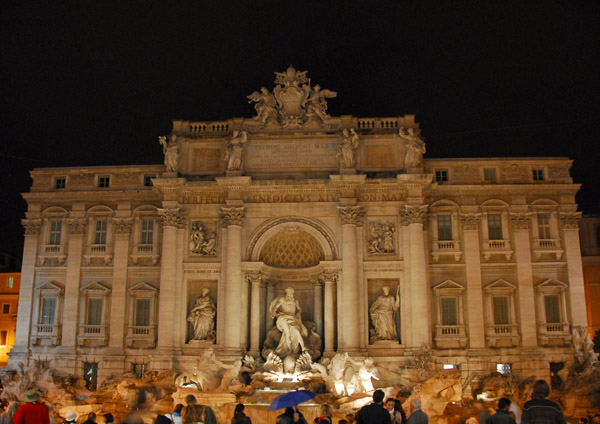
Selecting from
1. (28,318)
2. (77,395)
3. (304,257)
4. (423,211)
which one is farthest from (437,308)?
(28,318)

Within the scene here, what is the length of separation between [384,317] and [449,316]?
12.5 feet

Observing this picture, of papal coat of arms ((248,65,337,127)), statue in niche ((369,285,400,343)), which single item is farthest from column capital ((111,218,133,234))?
statue in niche ((369,285,400,343))

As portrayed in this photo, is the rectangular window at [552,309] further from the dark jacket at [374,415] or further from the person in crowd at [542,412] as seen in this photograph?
the person in crowd at [542,412]

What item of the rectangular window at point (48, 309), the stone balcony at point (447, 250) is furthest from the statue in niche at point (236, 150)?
Answer: the rectangular window at point (48, 309)

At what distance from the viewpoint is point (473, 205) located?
1297 inches

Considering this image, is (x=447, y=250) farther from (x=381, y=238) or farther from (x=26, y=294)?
(x=26, y=294)

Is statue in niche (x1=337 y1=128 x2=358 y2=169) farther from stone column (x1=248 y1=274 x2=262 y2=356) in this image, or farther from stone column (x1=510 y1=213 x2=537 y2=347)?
stone column (x1=510 y1=213 x2=537 y2=347)

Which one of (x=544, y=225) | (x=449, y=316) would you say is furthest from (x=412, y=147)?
(x=449, y=316)

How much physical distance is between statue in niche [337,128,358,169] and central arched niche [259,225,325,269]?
4.27 metres

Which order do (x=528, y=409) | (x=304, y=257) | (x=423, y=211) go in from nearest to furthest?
(x=528, y=409) → (x=423, y=211) → (x=304, y=257)

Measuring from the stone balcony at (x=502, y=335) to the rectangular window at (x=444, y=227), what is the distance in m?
5.23

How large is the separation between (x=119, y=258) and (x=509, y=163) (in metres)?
22.2

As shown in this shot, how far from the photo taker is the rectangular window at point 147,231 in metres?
33.9

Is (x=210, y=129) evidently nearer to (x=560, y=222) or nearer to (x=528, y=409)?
(x=560, y=222)
